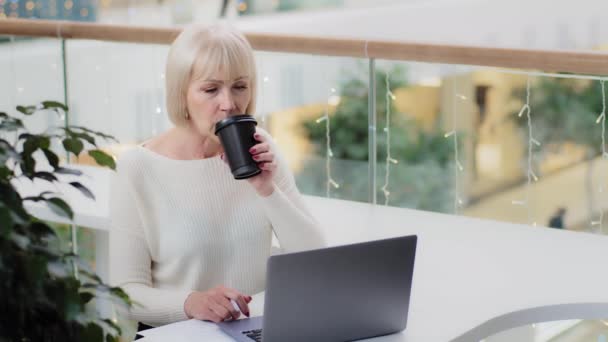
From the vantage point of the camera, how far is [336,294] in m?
1.64

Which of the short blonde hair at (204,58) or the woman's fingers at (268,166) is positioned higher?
the short blonde hair at (204,58)

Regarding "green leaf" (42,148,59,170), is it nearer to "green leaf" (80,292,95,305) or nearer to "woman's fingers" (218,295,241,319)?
"green leaf" (80,292,95,305)

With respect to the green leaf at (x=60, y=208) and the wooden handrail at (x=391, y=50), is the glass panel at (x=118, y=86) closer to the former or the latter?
the wooden handrail at (x=391, y=50)

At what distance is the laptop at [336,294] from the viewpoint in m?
1.58

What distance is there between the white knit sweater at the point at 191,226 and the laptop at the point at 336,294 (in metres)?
0.33

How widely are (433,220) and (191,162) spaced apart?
0.80 metres

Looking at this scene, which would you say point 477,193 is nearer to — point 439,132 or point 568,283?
point 439,132

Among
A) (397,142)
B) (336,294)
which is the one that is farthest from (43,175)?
(397,142)

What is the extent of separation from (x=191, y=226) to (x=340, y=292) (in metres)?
0.50

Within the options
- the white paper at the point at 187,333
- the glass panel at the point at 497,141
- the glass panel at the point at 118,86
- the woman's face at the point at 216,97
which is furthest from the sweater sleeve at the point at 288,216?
the glass panel at the point at 497,141

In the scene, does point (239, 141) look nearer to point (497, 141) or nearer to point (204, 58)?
point (204, 58)

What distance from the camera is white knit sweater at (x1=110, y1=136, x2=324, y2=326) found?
2.01 metres

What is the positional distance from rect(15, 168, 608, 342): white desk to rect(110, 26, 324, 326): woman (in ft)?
1.11

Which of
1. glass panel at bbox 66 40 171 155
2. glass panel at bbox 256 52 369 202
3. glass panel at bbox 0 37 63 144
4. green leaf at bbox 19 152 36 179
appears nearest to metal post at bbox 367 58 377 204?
green leaf at bbox 19 152 36 179
